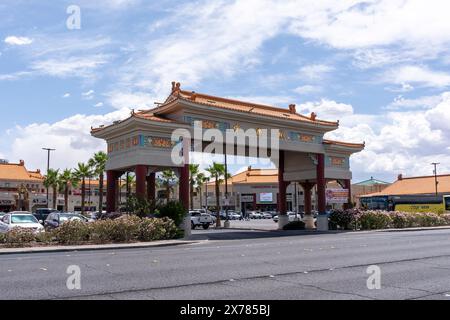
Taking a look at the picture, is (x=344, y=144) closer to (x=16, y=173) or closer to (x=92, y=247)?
(x=92, y=247)

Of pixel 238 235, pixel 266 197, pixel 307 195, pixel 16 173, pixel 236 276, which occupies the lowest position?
pixel 238 235

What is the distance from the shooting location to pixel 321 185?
37.8m

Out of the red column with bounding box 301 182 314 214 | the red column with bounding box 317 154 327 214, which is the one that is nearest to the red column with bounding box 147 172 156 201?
the red column with bounding box 317 154 327 214

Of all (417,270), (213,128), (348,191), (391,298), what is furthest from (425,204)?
(391,298)

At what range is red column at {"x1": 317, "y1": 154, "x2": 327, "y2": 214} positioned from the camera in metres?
37.4

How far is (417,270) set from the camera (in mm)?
13297

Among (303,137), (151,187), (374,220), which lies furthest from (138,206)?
(374,220)

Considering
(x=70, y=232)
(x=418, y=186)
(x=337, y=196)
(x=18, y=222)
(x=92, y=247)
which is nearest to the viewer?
(x=92, y=247)

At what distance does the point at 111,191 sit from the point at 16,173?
59946mm

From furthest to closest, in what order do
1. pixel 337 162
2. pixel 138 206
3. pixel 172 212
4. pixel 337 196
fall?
1. pixel 337 162
2. pixel 337 196
3. pixel 172 212
4. pixel 138 206
